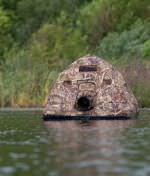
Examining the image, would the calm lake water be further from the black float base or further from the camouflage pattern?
the camouflage pattern

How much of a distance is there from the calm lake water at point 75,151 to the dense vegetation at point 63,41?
56.8 feet

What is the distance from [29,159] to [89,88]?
16.8 metres

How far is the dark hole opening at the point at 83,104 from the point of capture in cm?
3137

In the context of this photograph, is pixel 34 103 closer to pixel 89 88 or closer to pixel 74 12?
pixel 89 88

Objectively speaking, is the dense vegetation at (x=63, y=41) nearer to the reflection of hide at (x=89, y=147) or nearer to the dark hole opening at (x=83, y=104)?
the dark hole opening at (x=83, y=104)

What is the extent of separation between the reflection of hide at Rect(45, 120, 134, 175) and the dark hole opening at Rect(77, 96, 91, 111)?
26.4 ft

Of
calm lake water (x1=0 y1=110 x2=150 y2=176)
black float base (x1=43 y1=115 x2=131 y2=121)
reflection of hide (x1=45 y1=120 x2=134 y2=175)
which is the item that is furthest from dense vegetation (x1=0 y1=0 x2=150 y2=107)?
calm lake water (x1=0 y1=110 x2=150 y2=176)

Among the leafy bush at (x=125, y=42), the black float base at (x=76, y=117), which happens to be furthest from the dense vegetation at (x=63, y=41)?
the black float base at (x=76, y=117)

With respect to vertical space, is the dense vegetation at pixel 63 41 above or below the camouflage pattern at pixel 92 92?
Answer: above

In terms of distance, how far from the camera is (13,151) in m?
16.5

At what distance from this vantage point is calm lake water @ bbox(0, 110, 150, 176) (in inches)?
513

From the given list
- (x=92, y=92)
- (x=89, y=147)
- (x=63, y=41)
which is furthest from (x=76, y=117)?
(x=63, y=41)

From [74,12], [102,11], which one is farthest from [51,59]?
[74,12]

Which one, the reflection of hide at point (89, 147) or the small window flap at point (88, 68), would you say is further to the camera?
the small window flap at point (88, 68)
